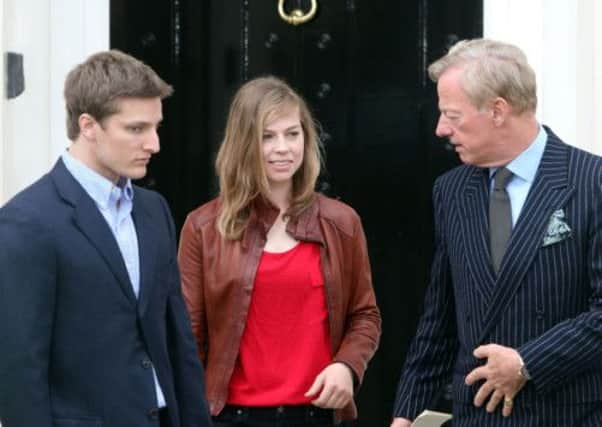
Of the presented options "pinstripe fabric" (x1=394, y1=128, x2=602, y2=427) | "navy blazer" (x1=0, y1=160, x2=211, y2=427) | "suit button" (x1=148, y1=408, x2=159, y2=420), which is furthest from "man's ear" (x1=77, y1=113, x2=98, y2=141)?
"pinstripe fabric" (x1=394, y1=128, x2=602, y2=427)

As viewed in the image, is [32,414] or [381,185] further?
[381,185]

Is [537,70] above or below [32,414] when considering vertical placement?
above

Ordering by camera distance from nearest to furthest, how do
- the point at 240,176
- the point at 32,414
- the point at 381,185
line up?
1. the point at 32,414
2. the point at 240,176
3. the point at 381,185

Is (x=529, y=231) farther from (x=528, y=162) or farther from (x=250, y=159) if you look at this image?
(x=250, y=159)

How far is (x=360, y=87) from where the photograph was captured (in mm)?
6133

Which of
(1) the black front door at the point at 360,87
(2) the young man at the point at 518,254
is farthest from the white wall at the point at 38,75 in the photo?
(2) the young man at the point at 518,254

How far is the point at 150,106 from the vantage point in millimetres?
4160

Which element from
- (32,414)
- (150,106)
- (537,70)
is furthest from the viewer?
(537,70)

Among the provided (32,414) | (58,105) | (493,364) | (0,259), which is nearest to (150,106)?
(0,259)

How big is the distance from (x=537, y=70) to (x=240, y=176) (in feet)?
4.28

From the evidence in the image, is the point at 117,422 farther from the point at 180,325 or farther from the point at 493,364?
the point at 493,364

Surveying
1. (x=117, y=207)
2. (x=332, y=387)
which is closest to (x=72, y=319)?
(x=117, y=207)

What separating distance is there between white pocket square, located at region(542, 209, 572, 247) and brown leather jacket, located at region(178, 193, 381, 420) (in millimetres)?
912

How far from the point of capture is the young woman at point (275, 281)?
4.86 meters
